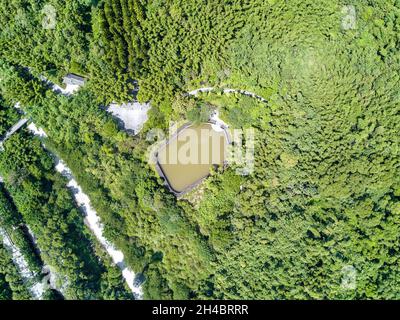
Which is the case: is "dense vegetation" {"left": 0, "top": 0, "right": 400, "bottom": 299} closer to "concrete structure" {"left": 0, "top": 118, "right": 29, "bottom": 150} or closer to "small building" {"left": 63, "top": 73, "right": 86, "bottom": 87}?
"small building" {"left": 63, "top": 73, "right": 86, "bottom": 87}

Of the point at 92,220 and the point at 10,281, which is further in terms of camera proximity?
the point at 92,220

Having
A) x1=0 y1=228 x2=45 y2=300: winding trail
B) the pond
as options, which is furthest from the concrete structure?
the pond

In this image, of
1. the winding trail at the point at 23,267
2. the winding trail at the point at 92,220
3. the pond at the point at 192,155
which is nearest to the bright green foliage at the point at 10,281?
the winding trail at the point at 23,267

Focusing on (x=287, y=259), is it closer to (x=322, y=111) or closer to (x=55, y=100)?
(x=322, y=111)

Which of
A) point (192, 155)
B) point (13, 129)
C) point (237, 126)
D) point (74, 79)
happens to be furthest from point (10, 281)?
point (237, 126)

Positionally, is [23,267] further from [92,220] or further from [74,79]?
[74,79]

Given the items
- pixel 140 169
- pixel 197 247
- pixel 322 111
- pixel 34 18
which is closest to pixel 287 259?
pixel 197 247
